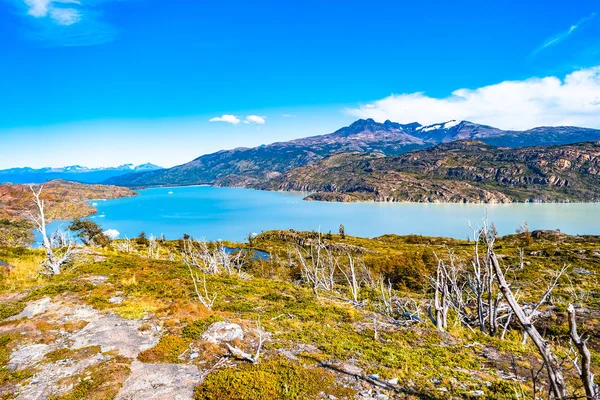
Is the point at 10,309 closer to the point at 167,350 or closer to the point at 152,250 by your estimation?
the point at 167,350

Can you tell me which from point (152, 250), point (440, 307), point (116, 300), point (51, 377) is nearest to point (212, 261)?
point (116, 300)

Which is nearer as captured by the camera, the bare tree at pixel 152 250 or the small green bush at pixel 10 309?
the small green bush at pixel 10 309

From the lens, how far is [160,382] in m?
11.8

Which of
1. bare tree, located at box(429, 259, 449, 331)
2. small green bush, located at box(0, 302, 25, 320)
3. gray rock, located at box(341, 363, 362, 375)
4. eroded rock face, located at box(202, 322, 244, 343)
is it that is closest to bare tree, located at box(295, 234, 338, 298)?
bare tree, located at box(429, 259, 449, 331)

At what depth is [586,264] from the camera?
7050cm

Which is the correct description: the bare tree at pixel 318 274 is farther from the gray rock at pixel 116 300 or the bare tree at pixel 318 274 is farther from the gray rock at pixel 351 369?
the gray rock at pixel 116 300

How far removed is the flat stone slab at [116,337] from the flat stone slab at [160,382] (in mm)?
1713

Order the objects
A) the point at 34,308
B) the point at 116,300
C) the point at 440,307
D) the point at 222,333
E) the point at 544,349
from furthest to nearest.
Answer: the point at 116,300
the point at 34,308
the point at 440,307
the point at 222,333
the point at 544,349

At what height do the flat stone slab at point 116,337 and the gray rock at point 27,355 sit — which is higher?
the gray rock at point 27,355

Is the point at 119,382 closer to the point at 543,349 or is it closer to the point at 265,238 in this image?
the point at 543,349

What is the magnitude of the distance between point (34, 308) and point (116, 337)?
8596 millimetres

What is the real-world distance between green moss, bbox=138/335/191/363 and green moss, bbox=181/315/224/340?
492 mm

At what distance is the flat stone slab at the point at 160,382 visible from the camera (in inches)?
433

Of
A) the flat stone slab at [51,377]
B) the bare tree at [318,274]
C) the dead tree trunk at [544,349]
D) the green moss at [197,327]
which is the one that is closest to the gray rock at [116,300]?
the green moss at [197,327]
